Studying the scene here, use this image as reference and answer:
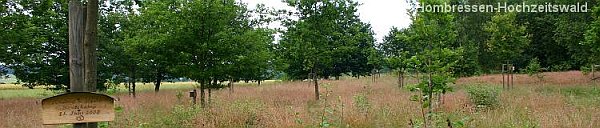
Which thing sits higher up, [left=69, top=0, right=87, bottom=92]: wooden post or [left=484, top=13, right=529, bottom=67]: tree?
[left=484, top=13, right=529, bottom=67]: tree

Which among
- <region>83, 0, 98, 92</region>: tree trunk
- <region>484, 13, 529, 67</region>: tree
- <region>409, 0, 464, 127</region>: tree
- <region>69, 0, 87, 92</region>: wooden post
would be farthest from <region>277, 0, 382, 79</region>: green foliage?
<region>69, 0, 87, 92</region>: wooden post

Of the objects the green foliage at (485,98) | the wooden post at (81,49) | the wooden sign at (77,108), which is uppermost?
the wooden post at (81,49)

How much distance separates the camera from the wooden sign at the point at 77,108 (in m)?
4.12

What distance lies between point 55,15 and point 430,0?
17.0 m

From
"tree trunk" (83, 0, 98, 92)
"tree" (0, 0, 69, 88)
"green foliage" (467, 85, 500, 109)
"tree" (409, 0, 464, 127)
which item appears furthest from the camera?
"tree" (0, 0, 69, 88)

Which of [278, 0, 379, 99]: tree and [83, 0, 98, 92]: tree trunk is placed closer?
[83, 0, 98, 92]: tree trunk

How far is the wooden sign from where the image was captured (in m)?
4.12

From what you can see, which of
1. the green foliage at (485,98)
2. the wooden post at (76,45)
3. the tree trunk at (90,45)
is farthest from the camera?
the green foliage at (485,98)

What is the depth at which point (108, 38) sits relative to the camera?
2048cm

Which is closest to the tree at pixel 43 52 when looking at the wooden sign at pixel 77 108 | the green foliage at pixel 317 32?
the green foliage at pixel 317 32

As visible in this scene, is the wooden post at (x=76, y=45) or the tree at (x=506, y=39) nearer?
the wooden post at (x=76, y=45)

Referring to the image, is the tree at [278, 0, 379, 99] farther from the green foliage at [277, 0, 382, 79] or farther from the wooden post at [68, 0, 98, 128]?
the wooden post at [68, 0, 98, 128]

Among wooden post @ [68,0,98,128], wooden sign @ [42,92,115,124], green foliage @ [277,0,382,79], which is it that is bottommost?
wooden sign @ [42,92,115,124]

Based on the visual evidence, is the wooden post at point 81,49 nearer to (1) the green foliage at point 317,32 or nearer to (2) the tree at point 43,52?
(1) the green foliage at point 317,32
